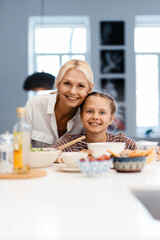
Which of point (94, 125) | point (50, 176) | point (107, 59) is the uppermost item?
point (107, 59)

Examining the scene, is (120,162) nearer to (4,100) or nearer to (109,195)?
(109,195)

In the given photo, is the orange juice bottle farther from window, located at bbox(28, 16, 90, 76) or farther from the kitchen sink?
window, located at bbox(28, 16, 90, 76)

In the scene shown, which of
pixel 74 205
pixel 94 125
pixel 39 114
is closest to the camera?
pixel 74 205

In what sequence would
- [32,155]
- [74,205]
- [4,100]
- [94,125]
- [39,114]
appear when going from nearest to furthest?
1. [74,205]
2. [32,155]
3. [94,125]
4. [39,114]
5. [4,100]

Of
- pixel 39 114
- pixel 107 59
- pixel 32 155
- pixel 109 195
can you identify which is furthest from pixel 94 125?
pixel 107 59

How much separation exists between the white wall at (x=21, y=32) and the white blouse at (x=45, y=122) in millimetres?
3634

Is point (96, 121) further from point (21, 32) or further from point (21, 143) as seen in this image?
point (21, 32)

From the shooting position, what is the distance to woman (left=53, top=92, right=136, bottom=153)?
183 centimetres

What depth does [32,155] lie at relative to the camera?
4.03 ft

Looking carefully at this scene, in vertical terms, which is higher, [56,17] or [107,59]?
[56,17]

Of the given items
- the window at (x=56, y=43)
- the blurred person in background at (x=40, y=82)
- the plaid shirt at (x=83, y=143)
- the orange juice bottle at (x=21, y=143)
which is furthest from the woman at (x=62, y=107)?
the window at (x=56, y=43)

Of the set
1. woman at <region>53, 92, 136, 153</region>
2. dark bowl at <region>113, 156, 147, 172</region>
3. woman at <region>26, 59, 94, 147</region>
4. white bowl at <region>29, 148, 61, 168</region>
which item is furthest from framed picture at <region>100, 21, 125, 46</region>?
dark bowl at <region>113, 156, 147, 172</region>

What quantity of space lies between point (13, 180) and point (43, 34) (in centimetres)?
529

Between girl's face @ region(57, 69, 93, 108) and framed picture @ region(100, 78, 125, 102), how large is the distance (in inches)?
154
